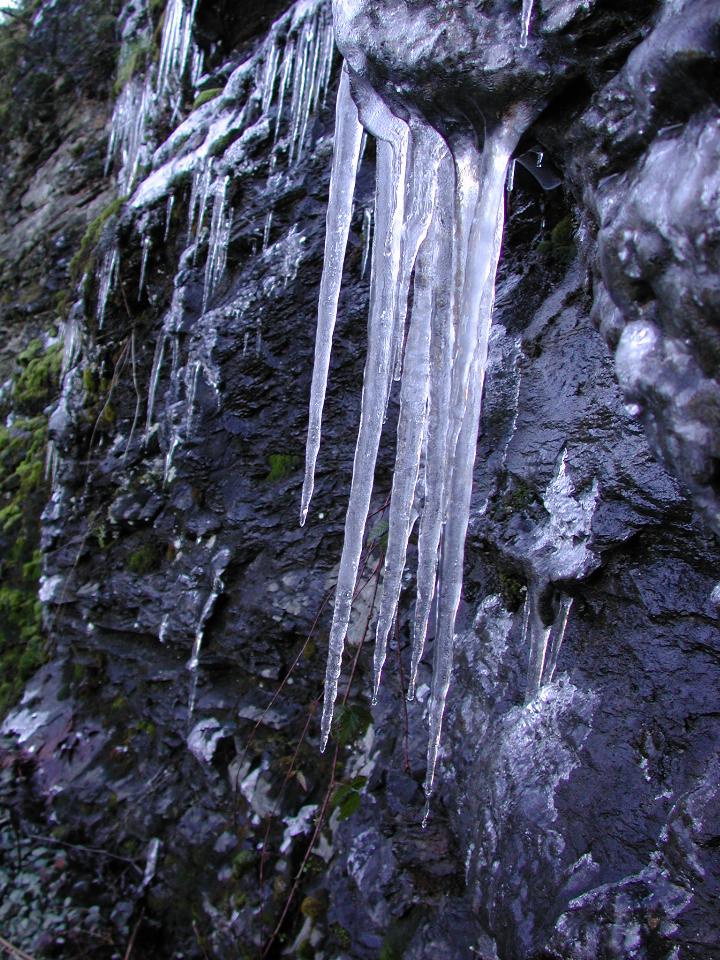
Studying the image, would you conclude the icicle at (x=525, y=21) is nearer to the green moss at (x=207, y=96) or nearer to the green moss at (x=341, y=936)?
the green moss at (x=341, y=936)

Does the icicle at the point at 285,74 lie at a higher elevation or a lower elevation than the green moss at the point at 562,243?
higher

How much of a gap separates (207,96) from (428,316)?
3.76 m

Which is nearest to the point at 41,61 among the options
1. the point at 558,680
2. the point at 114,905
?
the point at 114,905

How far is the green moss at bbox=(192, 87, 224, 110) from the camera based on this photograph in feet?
15.9

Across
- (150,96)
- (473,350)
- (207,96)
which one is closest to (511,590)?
(473,350)

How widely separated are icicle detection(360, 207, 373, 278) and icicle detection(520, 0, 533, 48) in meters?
1.85

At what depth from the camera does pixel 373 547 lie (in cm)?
332

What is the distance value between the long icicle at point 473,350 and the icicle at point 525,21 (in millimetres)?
177

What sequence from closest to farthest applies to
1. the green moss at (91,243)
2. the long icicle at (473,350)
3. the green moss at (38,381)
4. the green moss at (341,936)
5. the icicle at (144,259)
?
1. the long icicle at (473,350)
2. the green moss at (341,936)
3. the icicle at (144,259)
4. the green moss at (91,243)
5. the green moss at (38,381)

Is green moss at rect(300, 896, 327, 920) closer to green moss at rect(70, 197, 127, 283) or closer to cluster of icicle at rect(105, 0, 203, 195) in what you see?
green moss at rect(70, 197, 127, 283)

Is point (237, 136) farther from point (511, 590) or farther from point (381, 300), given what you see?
point (511, 590)

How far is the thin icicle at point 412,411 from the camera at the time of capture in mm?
1966

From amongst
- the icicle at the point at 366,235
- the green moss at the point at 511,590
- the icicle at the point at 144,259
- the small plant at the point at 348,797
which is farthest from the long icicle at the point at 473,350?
the icicle at the point at 144,259

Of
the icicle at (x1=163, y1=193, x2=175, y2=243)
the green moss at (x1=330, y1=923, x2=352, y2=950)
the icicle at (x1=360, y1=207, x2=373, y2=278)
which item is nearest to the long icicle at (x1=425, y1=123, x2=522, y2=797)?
the green moss at (x1=330, y1=923, x2=352, y2=950)
